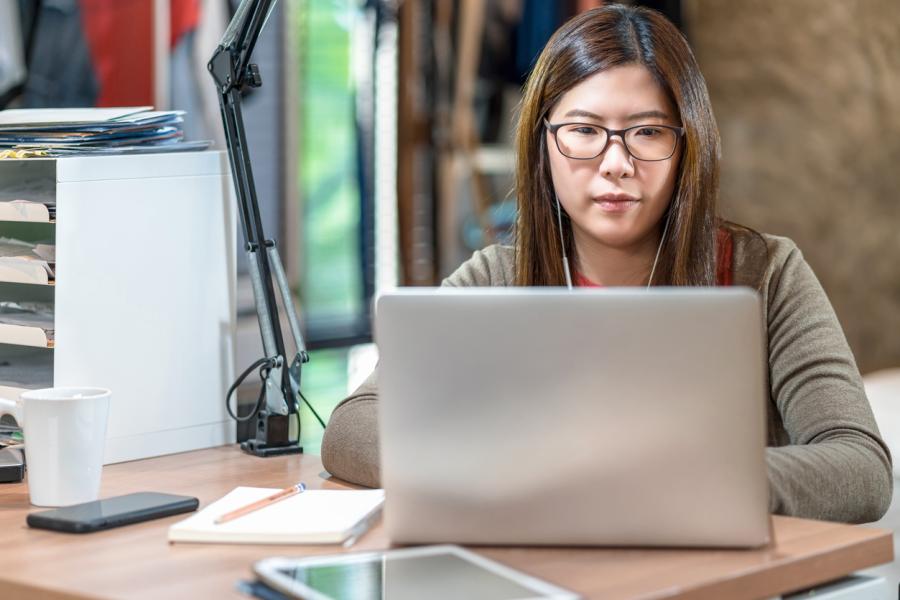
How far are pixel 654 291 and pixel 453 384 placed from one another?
0.19m

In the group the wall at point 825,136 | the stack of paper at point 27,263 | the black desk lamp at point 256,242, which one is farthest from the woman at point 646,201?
the wall at point 825,136

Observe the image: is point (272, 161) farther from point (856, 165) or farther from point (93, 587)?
point (93, 587)

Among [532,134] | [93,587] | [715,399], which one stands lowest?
[93,587]

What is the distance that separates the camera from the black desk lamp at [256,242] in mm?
1739

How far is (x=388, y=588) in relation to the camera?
40.2 inches

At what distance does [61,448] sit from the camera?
1373 mm

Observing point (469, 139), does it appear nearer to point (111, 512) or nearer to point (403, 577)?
point (111, 512)

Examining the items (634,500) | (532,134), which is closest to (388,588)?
(634,500)

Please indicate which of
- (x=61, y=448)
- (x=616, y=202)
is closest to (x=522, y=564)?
(x=61, y=448)

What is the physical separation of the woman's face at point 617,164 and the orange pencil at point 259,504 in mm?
578

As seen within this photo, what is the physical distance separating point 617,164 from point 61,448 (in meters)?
0.76

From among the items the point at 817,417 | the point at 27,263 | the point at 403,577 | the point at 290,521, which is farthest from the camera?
the point at 27,263

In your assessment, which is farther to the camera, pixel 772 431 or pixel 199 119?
pixel 199 119

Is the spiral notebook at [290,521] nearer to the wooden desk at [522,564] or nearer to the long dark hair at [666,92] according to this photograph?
the wooden desk at [522,564]
